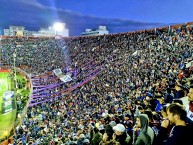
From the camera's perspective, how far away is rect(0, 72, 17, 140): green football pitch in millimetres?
24884

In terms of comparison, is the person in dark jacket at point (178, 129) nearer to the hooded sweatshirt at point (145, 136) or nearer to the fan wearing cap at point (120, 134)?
the hooded sweatshirt at point (145, 136)

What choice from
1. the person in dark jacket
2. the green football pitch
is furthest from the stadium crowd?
the green football pitch

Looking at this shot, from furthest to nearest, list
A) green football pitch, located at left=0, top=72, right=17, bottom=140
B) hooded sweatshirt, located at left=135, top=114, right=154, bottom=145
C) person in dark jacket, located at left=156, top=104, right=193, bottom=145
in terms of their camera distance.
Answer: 1. green football pitch, located at left=0, top=72, right=17, bottom=140
2. hooded sweatshirt, located at left=135, top=114, right=154, bottom=145
3. person in dark jacket, located at left=156, top=104, right=193, bottom=145

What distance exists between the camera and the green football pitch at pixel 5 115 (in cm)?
2488

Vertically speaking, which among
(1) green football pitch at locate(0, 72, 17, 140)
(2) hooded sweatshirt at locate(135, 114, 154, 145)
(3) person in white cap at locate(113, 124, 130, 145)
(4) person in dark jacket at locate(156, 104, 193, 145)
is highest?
(4) person in dark jacket at locate(156, 104, 193, 145)

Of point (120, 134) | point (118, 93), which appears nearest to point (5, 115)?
point (118, 93)

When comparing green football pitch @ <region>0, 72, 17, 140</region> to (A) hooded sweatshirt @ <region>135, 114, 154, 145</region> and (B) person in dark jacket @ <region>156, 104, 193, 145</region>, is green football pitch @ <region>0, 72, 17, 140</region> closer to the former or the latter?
(A) hooded sweatshirt @ <region>135, 114, 154, 145</region>

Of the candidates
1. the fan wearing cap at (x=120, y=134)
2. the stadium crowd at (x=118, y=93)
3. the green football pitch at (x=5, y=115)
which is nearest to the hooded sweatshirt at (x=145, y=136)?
the stadium crowd at (x=118, y=93)

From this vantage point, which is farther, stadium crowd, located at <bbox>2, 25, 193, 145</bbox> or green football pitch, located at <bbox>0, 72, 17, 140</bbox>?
green football pitch, located at <bbox>0, 72, 17, 140</bbox>

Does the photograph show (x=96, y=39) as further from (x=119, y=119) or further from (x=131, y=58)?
(x=119, y=119)

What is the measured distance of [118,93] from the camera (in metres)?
19.4

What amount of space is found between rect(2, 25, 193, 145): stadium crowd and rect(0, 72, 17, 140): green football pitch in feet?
9.07

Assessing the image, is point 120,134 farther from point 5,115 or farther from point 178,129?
point 5,115

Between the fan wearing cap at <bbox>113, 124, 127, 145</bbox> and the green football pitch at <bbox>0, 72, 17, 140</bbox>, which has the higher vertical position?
the fan wearing cap at <bbox>113, 124, 127, 145</bbox>
